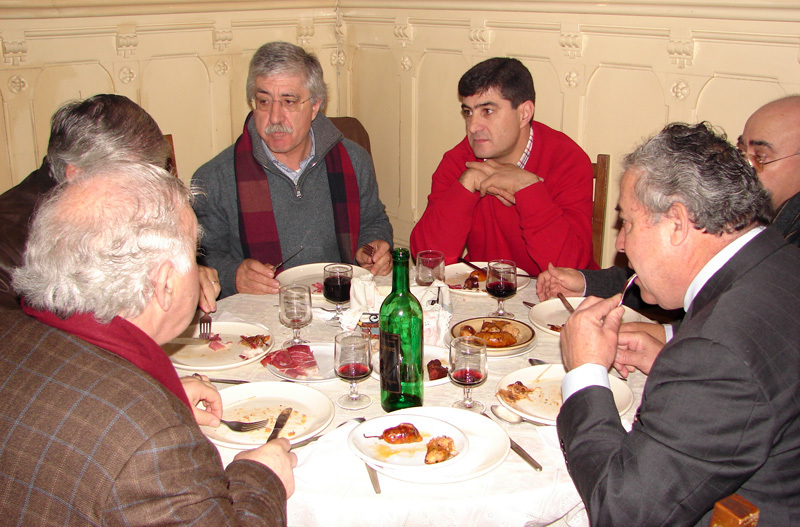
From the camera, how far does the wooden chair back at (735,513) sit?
1159mm

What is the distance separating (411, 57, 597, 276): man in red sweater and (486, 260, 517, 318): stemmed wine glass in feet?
2.11

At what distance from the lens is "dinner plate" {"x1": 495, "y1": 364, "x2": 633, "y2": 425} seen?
176 centimetres

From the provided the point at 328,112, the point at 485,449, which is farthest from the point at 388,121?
the point at 485,449

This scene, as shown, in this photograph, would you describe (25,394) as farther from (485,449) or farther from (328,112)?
(328,112)

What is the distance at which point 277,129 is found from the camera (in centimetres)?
311

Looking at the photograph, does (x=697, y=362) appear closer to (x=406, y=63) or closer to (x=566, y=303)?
(x=566, y=303)

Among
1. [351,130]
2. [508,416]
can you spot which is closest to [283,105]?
[351,130]

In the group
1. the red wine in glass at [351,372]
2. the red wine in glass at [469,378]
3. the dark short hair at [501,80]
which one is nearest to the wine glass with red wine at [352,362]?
the red wine in glass at [351,372]

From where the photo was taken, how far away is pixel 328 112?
557 centimetres

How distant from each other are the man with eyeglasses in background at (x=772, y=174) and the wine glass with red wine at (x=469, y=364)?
32.4 inches

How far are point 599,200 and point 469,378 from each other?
5.24ft

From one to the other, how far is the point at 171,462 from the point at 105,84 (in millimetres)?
3731

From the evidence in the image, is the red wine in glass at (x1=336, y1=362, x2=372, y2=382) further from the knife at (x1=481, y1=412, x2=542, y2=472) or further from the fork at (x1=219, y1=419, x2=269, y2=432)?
the knife at (x1=481, y1=412, x2=542, y2=472)

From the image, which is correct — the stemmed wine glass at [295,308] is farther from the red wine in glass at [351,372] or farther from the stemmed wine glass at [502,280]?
the stemmed wine glass at [502,280]
